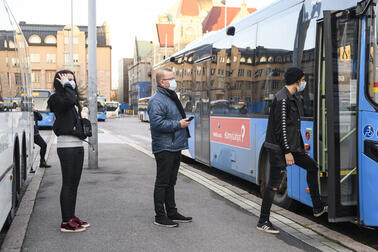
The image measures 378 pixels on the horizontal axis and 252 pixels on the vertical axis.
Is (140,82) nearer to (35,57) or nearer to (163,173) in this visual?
(35,57)

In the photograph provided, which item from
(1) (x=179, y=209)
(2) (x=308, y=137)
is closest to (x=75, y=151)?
(1) (x=179, y=209)

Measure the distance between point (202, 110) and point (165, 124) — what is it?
17.9ft

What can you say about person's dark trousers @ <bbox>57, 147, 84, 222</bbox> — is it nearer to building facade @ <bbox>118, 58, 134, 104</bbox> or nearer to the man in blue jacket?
the man in blue jacket

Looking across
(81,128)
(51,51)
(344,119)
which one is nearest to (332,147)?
(344,119)

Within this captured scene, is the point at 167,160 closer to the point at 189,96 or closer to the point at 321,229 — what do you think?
the point at 321,229

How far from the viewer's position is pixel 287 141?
498 cm

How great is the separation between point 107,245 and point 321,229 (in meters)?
2.49

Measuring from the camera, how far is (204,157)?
10633 mm

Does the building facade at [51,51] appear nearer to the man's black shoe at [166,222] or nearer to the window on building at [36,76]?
the window on building at [36,76]

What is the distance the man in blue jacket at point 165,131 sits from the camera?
17.3 feet

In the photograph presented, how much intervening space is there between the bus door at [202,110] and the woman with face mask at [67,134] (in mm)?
5279

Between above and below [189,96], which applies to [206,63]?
above

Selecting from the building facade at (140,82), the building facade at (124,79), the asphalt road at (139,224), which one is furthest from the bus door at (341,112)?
the building facade at (124,79)

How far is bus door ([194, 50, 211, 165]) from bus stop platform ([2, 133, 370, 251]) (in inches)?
70.6
